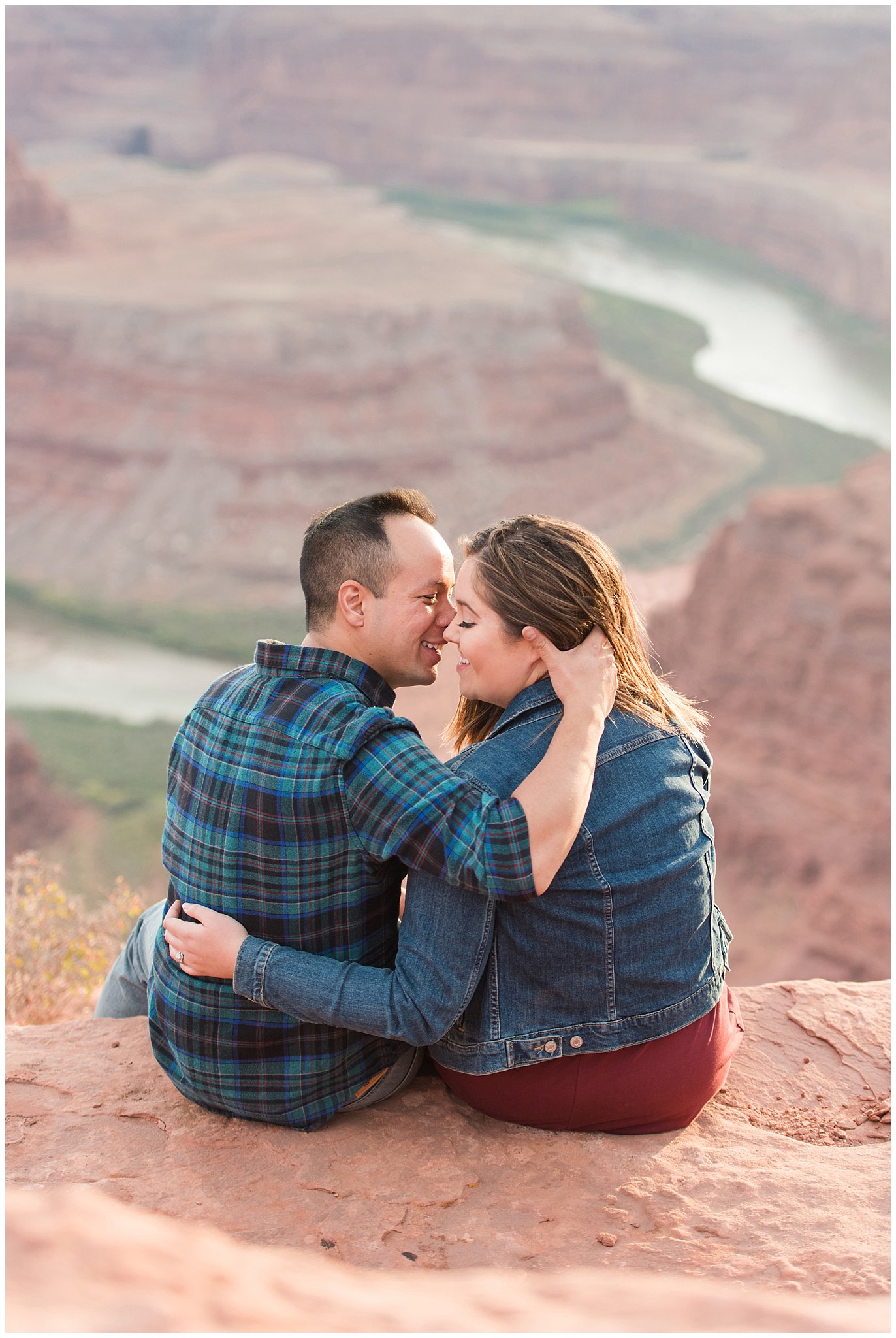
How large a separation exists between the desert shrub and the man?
2.50 meters

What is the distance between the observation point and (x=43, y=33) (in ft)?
221

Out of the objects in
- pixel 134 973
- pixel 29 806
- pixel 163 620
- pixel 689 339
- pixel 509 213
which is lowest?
pixel 163 620

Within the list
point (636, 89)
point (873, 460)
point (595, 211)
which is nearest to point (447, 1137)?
point (873, 460)

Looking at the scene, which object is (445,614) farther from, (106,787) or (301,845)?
(106,787)

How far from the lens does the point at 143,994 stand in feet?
12.0

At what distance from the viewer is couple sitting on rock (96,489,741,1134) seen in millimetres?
2568

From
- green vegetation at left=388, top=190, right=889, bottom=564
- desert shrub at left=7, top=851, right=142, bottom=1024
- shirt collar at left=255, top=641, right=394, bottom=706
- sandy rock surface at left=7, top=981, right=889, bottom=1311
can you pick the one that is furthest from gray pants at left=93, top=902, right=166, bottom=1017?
green vegetation at left=388, top=190, right=889, bottom=564

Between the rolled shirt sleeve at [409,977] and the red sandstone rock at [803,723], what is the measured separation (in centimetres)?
1200

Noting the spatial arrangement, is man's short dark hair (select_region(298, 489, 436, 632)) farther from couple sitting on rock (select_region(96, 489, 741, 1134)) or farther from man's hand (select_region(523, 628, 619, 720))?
man's hand (select_region(523, 628, 619, 720))

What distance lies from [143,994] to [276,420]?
30.3m

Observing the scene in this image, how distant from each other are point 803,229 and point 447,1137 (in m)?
59.2

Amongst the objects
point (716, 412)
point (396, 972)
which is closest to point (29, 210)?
point (716, 412)

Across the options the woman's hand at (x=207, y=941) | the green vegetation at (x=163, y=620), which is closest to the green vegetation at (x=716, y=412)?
the green vegetation at (x=163, y=620)

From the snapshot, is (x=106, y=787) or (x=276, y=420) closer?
(x=106, y=787)
